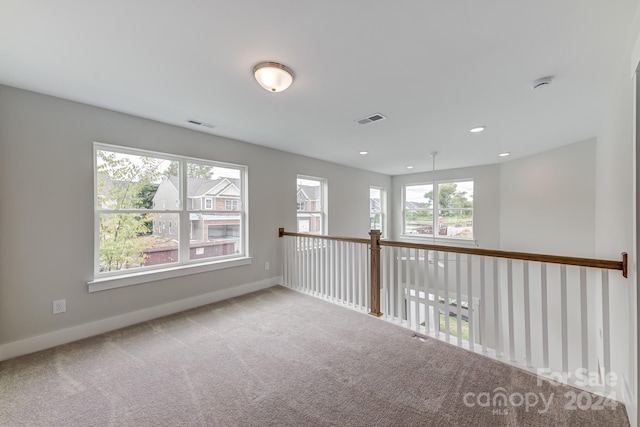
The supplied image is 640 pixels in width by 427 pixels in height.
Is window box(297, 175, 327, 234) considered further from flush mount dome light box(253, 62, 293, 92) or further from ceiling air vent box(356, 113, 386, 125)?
flush mount dome light box(253, 62, 293, 92)

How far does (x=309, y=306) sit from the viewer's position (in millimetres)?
3416

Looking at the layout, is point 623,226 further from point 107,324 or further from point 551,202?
point 107,324

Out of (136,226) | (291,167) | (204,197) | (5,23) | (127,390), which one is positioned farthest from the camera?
(291,167)

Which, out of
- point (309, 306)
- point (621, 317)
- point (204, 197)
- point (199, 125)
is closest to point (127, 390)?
point (309, 306)

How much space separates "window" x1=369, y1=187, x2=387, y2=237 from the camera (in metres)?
6.94

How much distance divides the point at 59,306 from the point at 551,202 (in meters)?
6.78

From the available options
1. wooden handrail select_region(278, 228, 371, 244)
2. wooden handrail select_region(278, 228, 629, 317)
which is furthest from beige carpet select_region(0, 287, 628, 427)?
wooden handrail select_region(278, 228, 371, 244)

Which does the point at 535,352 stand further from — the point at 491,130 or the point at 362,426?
the point at 362,426

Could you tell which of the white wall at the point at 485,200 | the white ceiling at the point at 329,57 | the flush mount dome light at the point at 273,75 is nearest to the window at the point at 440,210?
the white wall at the point at 485,200

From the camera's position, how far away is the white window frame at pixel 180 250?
8.86 feet

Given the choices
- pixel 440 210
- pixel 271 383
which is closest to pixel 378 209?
pixel 440 210

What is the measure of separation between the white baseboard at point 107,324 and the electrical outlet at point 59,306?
0.62ft

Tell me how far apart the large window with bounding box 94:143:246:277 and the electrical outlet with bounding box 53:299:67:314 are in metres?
0.34

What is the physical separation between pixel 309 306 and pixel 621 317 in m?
2.84
